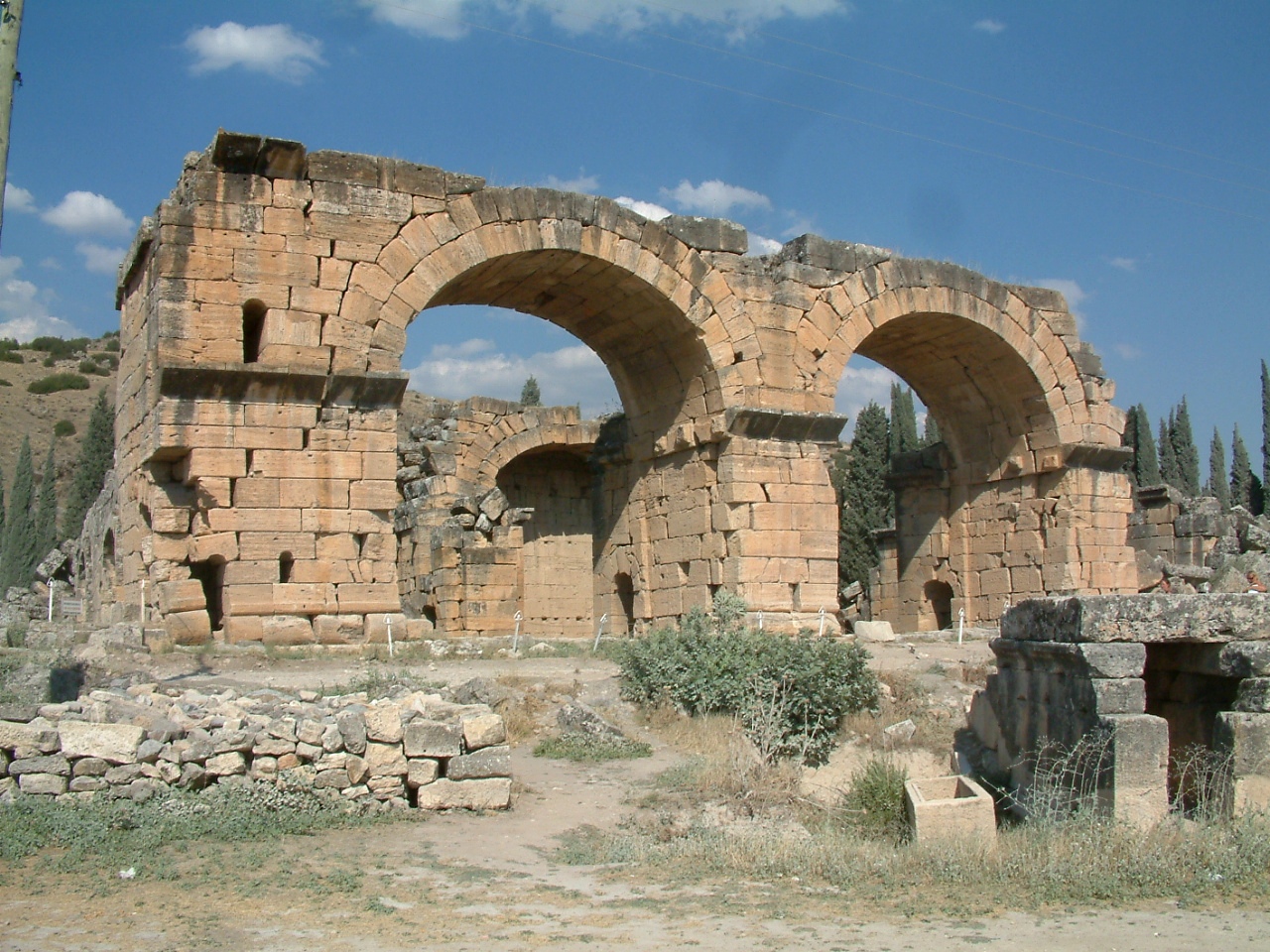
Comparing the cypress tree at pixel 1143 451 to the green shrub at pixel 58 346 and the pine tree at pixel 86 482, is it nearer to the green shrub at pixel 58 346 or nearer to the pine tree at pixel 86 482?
the pine tree at pixel 86 482

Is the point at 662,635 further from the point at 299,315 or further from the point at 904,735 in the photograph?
the point at 299,315

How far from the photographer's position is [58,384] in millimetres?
51938

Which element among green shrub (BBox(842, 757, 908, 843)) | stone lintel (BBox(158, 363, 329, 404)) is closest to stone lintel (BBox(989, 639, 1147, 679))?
green shrub (BBox(842, 757, 908, 843))

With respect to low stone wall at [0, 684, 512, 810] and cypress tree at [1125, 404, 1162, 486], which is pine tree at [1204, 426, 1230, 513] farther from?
low stone wall at [0, 684, 512, 810]

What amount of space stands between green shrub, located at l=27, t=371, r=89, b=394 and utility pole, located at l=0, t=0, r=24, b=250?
1915 inches

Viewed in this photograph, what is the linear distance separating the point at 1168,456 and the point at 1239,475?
391 centimetres

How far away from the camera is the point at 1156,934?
16.8 ft

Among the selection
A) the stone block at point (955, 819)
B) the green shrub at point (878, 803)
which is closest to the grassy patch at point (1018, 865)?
the stone block at point (955, 819)

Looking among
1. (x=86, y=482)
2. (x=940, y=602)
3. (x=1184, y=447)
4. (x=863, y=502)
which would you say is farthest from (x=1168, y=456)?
(x=86, y=482)

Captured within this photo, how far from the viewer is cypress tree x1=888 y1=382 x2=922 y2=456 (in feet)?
122

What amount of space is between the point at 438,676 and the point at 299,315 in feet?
13.5

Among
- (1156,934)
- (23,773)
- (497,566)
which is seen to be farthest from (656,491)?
(1156,934)

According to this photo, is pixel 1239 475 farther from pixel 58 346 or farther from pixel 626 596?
pixel 58 346

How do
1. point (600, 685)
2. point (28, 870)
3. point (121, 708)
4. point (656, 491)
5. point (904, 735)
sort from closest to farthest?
point (28, 870), point (121, 708), point (904, 735), point (600, 685), point (656, 491)
